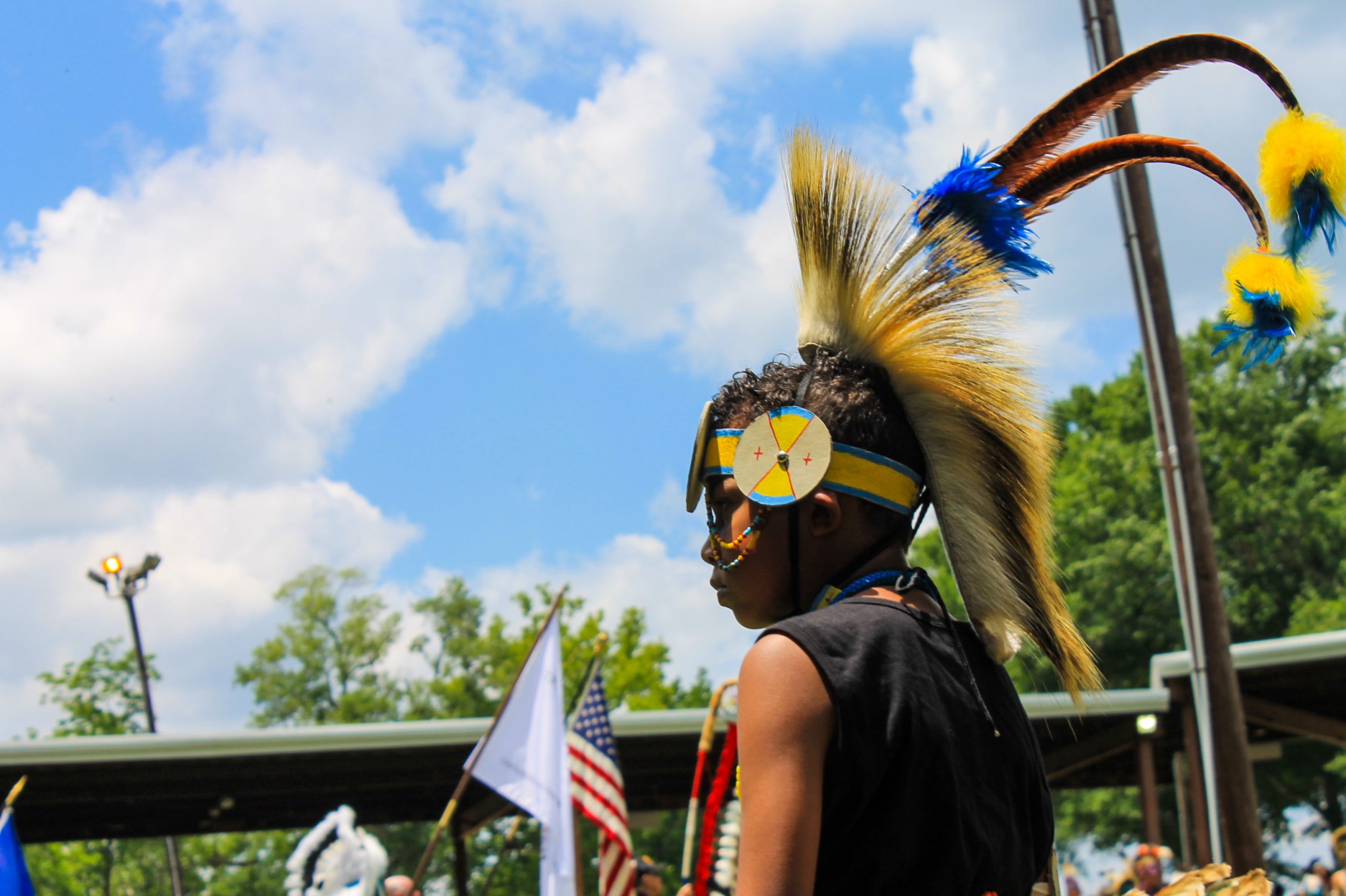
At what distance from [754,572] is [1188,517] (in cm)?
747

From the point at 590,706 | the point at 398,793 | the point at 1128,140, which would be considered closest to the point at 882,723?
the point at 1128,140

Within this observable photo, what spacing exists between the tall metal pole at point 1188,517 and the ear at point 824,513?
23.2ft

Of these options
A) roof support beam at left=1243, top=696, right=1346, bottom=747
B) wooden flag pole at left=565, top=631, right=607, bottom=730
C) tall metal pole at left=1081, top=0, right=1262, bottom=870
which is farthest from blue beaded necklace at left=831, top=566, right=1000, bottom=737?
roof support beam at left=1243, top=696, right=1346, bottom=747

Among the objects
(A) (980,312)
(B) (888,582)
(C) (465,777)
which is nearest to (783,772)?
(B) (888,582)

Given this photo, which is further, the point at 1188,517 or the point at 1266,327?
the point at 1188,517

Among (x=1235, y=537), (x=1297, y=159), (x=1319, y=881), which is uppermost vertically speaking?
(x=1235, y=537)

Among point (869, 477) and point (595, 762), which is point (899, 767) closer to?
point (869, 477)

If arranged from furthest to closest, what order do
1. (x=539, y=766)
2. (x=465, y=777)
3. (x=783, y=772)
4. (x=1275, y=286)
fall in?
(x=539, y=766) → (x=465, y=777) → (x=1275, y=286) → (x=783, y=772)

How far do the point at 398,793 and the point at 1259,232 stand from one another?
1382cm

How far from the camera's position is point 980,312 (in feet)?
6.88

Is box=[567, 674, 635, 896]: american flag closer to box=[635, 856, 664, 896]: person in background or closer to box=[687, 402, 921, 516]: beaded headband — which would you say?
box=[635, 856, 664, 896]: person in background

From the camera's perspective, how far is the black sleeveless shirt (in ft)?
5.23

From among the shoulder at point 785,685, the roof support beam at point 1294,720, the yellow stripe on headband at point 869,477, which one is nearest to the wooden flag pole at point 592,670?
the yellow stripe on headband at point 869,477

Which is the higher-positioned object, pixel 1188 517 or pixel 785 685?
pixel 1188 517
